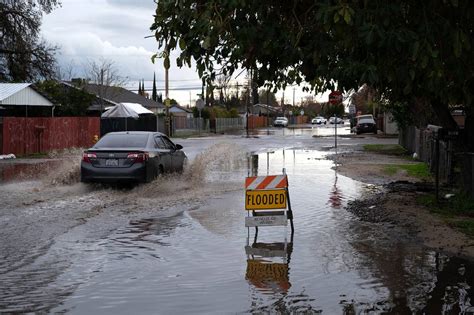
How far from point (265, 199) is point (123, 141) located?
673 cm

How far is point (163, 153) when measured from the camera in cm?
1492

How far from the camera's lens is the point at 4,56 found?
43.1 metres

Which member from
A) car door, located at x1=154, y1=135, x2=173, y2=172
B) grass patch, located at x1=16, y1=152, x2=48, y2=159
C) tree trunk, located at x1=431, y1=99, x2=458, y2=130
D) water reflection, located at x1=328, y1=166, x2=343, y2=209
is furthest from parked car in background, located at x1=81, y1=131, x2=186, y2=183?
grass patch, located at x1=16, y1=152, x2=48, y2=159

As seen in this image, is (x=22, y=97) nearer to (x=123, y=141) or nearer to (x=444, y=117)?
(x=123, y=141)

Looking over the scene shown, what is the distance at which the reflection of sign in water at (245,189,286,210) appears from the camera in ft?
27.4

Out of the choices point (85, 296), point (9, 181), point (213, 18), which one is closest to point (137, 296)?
point (85, 296)

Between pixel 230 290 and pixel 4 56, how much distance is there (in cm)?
4145

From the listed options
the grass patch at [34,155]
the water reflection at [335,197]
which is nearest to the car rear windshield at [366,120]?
the grass patch at [34,155]

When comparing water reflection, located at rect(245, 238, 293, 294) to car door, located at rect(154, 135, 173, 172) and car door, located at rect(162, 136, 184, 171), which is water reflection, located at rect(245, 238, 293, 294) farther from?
car door, located at rect(162, 136, 184, 171)

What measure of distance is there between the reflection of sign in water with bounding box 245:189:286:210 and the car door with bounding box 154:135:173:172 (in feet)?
21.1

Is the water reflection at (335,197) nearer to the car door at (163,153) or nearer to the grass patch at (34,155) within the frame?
the car door at (163,153)

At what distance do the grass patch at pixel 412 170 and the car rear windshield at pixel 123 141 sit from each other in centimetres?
776

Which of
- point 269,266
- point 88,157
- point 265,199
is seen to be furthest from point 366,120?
point 269,266

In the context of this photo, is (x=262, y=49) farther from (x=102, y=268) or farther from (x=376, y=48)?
(x=102, y=268)
